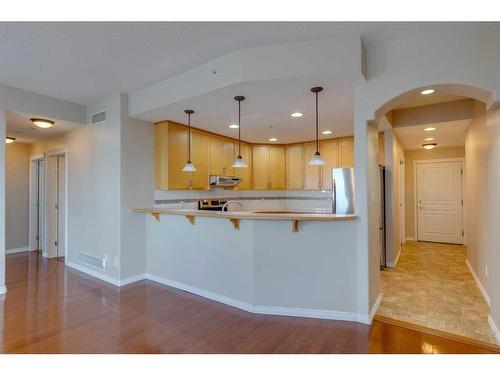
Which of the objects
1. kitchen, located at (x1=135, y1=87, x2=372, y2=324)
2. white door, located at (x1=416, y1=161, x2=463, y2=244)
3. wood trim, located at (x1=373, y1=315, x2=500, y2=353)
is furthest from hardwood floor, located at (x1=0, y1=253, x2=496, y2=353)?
white door, located at (x1=416, y1=161, x2=463, y2=244)

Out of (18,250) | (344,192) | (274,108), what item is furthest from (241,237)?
(18,250)

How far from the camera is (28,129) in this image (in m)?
4.75

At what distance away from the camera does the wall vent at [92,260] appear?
4141 millimetres

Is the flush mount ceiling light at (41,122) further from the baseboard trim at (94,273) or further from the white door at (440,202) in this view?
the white door at (440,202)

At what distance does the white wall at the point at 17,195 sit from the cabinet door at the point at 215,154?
4.31 metres

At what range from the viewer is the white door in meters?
6.63

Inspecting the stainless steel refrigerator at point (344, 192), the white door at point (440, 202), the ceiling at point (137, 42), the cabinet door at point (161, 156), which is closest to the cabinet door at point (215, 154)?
the cabinet door at point (161, 156)

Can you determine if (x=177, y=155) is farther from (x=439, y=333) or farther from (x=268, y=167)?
(x=439, y=333)

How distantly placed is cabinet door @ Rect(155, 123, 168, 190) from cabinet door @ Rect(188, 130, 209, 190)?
0.49 m

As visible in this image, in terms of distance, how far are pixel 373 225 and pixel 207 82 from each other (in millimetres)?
2407

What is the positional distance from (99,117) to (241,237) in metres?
3.02

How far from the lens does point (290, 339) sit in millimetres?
2375

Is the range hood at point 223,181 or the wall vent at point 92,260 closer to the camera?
the wall vent at point 92,260

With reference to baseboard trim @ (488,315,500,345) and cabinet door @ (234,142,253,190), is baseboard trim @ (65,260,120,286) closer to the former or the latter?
cabinet door @ (234,142,253,190)
